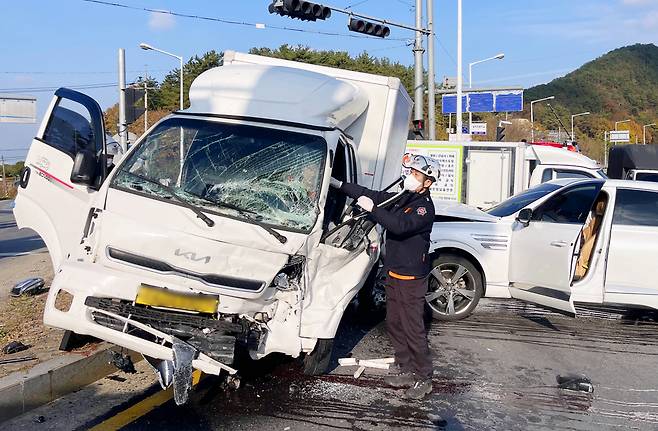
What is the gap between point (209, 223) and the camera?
4516 millimetres

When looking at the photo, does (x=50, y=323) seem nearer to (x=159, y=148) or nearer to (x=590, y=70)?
(x=159, y=148)

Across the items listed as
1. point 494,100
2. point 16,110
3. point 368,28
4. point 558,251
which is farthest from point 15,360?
point 494,100

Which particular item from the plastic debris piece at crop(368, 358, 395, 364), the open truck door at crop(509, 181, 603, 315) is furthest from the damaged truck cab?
the open truck door at crop(509, 181, 603, 315)

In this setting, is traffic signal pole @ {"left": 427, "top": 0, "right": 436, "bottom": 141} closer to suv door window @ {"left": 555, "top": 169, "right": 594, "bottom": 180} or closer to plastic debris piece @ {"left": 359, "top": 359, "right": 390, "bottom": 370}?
suv door window @ {"left": 555, "top": 169, "right": 594, "bottom": 180}

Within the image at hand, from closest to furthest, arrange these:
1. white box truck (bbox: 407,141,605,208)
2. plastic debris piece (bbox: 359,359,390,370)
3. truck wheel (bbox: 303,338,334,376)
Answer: truck wheel (bbox: 303,338,334,376) < plastic debris piece (bbox: 359,359,390,370) < white box truck (bbox: 407,141,605,208)

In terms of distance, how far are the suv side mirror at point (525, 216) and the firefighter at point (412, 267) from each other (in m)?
2.50

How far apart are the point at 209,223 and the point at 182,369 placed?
3.26 ft

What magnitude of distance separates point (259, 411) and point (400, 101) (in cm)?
430

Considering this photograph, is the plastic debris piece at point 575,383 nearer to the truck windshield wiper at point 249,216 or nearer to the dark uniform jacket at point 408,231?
the dark uniform jacket at point 408,231

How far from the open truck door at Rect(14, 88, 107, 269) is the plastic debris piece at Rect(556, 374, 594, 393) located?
4.20 meters

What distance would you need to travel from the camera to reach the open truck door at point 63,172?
16.9ft

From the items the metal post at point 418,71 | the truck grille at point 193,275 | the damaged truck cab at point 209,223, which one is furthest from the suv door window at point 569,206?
the metal post at point 418,71

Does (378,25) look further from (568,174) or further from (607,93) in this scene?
(607,93)

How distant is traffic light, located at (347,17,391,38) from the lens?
18844 mm
